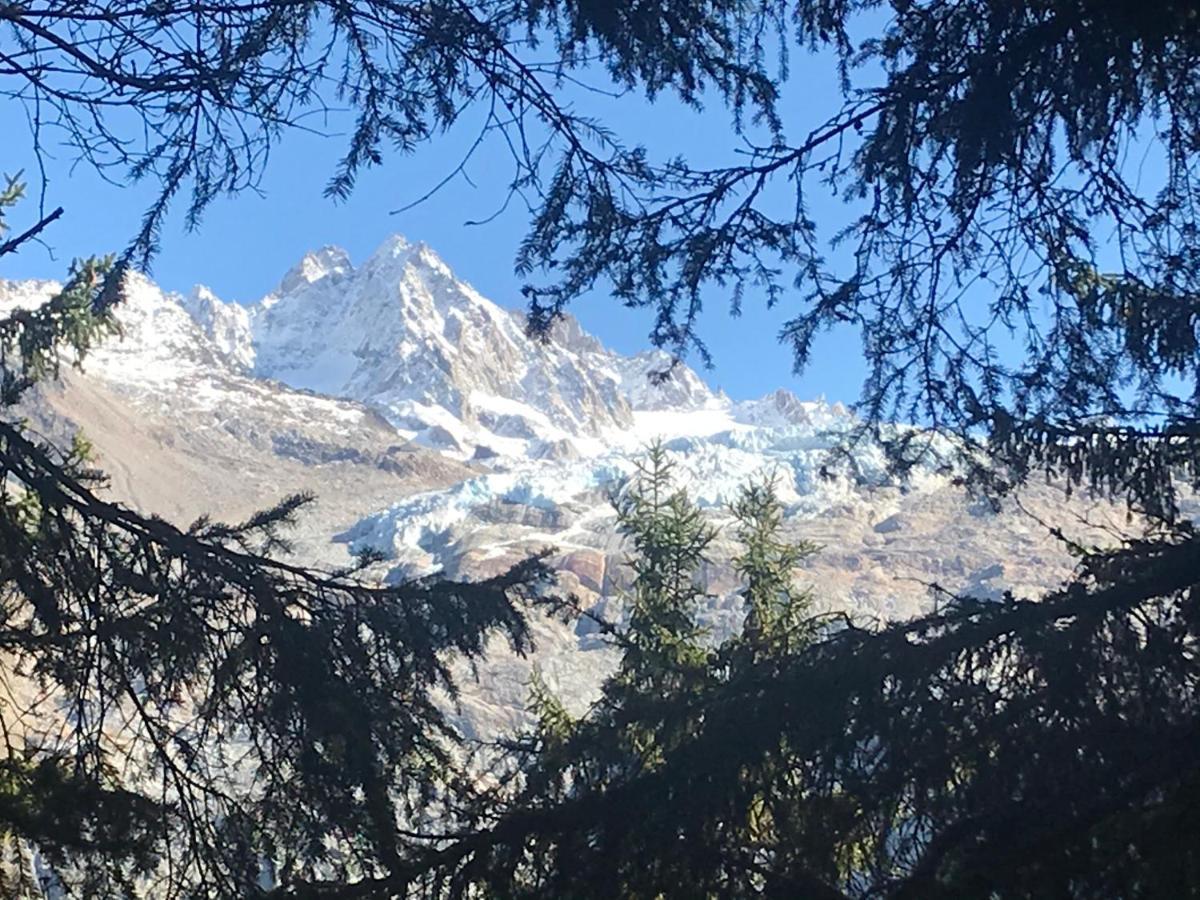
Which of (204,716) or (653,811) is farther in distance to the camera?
(204,716)

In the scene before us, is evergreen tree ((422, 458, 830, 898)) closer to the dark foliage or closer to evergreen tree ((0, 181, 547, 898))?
the dark foliage

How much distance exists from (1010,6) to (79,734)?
11.2ft

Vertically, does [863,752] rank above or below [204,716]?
above

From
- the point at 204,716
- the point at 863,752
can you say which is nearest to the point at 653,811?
the point at 863,752

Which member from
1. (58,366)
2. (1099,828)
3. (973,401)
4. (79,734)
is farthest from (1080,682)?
(58,366)

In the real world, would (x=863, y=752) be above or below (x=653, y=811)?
above

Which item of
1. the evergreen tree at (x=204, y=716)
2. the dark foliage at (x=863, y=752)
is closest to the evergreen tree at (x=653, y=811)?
the dark foliage at (x=863, y=752)

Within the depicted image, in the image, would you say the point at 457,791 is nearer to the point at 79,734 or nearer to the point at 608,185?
the point at 79,734

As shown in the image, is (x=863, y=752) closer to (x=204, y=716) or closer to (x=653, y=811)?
(x=653, y=811)

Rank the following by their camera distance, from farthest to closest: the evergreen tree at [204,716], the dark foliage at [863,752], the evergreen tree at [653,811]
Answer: the evergreen tree at [204,716]
the evergreen tree at [653,811]
the dark foliage at [863,752]

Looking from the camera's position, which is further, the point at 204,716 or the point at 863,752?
the point at 204,716

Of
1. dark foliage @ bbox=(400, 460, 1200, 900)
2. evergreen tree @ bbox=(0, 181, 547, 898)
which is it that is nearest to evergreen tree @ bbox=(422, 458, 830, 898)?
dark foliage @ bbox=(400, 460, 1200, 900)

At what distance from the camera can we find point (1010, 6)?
124 inches

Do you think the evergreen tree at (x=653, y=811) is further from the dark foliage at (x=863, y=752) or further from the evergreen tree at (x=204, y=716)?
the evergreen tree at (x=204, y=716)
